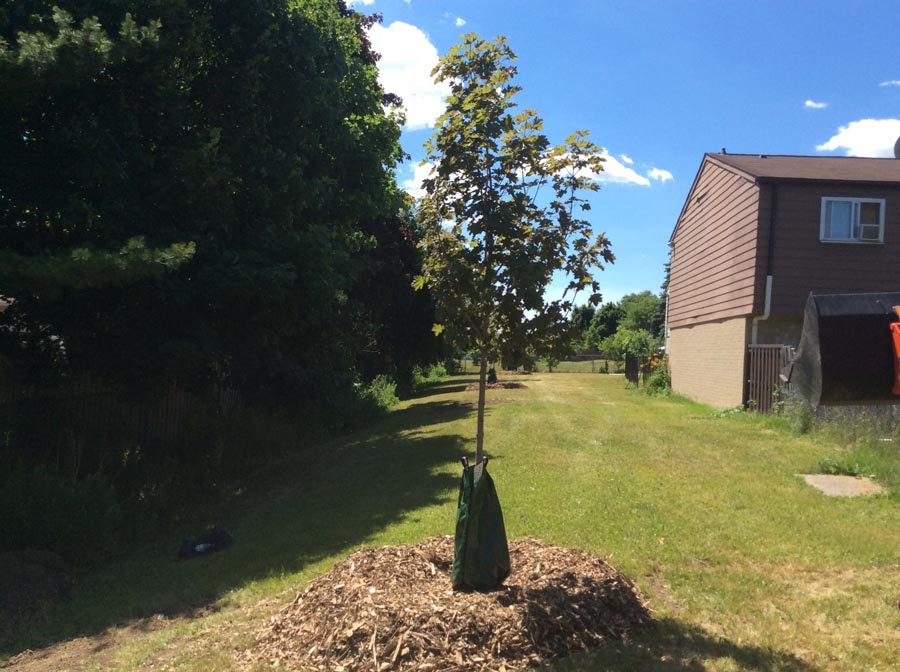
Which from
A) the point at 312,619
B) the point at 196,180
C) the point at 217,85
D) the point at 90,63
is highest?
the point at 217,85

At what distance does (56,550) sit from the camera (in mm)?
7441

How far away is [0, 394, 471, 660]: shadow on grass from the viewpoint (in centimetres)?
591

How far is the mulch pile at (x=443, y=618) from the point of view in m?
4.08

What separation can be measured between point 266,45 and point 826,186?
12.2 m

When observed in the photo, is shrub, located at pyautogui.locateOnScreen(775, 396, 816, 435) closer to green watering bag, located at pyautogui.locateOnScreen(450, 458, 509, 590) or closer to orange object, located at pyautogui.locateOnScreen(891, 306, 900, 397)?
orange object, located at pyautogui.locateOnScreen(891, 306, 900, 397)

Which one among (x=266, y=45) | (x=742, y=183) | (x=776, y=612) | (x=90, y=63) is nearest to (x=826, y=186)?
(x=742, y=183)

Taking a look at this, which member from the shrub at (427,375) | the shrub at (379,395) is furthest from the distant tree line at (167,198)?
the shrub at (427,375)

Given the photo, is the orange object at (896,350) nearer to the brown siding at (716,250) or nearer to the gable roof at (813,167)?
the brown siding at (716,250)

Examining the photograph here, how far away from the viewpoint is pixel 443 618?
425 cm

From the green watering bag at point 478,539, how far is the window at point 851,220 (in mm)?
13728

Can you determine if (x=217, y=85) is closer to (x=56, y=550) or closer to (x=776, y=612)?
(x=56, y=550)

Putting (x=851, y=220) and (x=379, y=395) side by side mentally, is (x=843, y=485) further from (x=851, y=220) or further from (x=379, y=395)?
(x=379, y=395)

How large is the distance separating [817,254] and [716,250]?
143 inches

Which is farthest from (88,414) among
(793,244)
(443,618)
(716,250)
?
(716,250)
